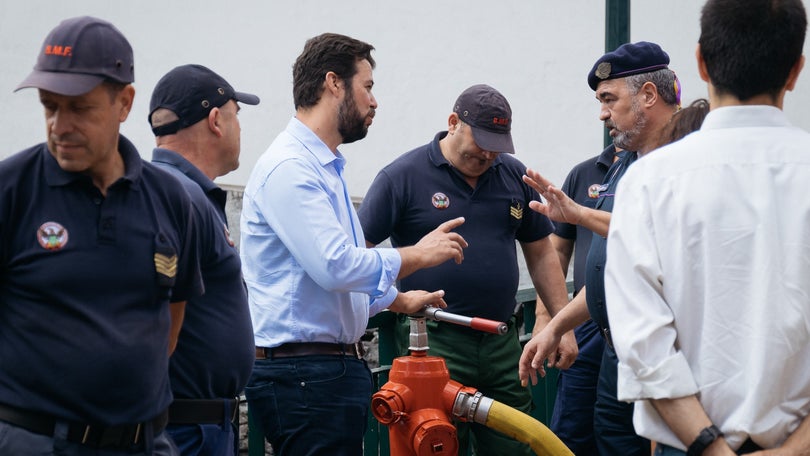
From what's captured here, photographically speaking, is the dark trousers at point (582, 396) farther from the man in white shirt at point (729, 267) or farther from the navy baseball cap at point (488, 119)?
the man in white shirt at point (729, 267)

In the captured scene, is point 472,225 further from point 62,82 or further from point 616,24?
point 62,82

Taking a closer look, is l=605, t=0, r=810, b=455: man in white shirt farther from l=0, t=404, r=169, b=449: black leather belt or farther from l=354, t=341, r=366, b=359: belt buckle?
l=354, t=341, r=366, b=359: belt buckle

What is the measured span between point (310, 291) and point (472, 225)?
3.91 ft

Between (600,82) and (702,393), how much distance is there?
2.48 metres

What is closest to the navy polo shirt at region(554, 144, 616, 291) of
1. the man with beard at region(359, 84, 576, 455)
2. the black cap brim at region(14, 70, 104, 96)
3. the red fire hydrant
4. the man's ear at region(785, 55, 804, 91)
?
the man with beard at region(359, 84, 576, 455)

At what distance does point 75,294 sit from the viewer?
2266 millimetres

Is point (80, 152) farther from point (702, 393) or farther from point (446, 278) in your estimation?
point (446, 278)

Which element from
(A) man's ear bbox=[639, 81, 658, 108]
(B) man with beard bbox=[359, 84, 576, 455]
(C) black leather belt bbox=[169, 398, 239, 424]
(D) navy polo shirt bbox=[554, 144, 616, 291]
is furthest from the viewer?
(D) navy polo shirt bbox=[554, 144, 616, 291]

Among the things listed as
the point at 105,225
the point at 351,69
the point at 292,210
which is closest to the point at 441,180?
the point at 351,69

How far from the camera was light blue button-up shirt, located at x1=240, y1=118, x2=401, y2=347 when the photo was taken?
11.1 feet

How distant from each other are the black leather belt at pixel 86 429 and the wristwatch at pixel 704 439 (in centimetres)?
120

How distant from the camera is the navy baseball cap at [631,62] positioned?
168 inches

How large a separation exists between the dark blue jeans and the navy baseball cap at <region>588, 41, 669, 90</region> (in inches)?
66.7

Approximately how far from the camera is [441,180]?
14.9 ft
